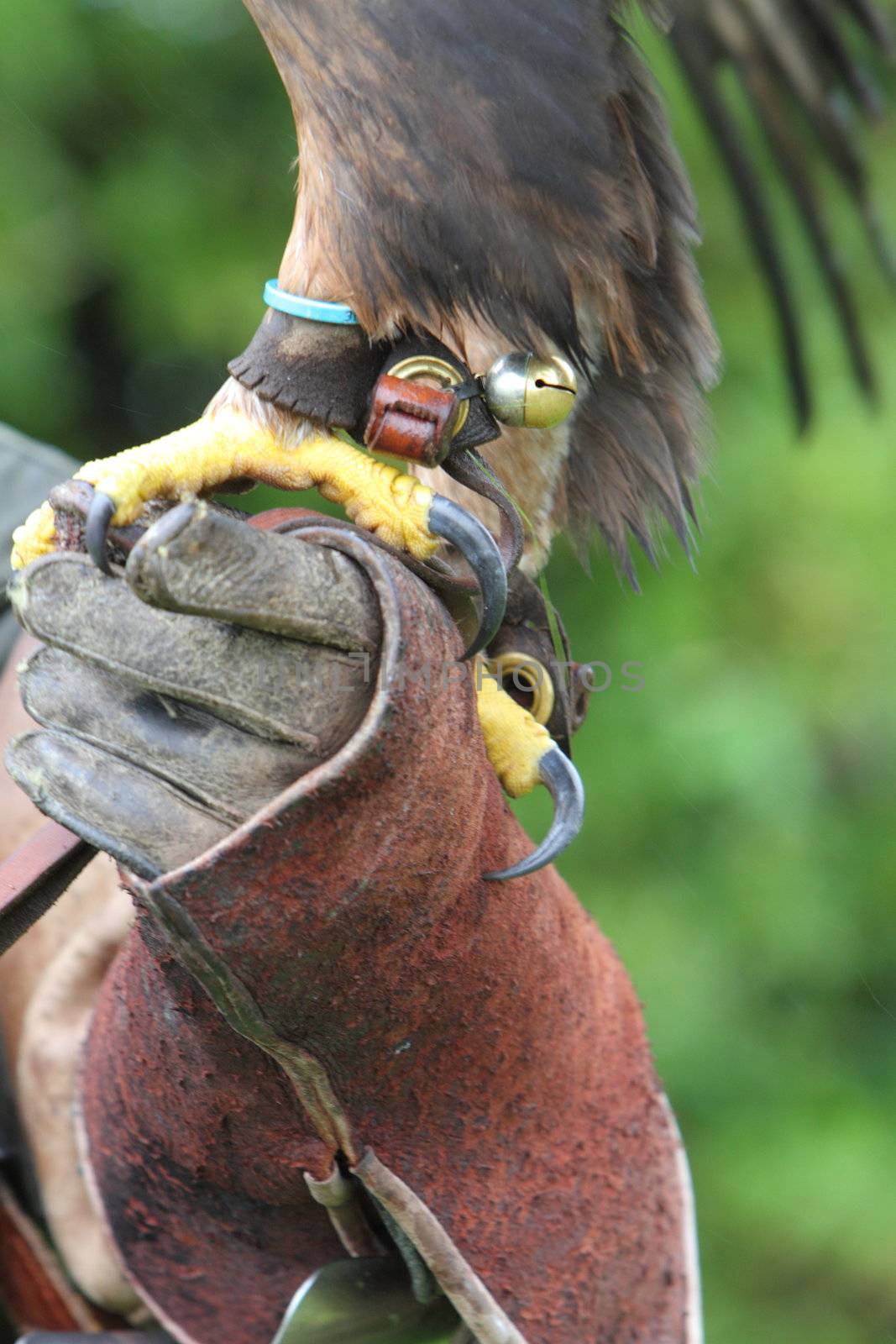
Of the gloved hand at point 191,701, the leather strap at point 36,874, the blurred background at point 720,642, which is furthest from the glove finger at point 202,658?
the blurred background at point 720,642

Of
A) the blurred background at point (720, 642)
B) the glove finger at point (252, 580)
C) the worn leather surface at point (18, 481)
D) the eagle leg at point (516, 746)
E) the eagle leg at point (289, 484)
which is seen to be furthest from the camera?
the blurred background at point (720, 642)

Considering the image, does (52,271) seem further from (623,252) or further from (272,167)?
(623,252)

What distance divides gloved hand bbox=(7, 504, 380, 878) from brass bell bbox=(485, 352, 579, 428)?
15 cm

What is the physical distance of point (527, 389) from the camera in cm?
82

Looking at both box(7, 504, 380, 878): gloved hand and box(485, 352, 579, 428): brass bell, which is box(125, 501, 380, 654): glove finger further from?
box(485, 352, 579, 428): brass bell

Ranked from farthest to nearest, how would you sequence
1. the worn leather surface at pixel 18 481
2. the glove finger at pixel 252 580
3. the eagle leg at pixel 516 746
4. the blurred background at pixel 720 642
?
1. the blurred background at pixel 720 642
2. the worn leather surface at pixel 18 481
3. the eagle leg at pixel 516 746
4. the glove finger at pixel 252 580

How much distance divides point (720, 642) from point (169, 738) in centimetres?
165

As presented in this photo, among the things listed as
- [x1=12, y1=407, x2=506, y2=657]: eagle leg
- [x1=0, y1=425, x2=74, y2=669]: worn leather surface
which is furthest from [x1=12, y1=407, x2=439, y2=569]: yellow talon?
[x1=0, y1=425, x2=74, y2=669]: worn leather surface

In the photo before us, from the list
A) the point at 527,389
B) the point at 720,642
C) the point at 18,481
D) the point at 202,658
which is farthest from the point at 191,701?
the point at 720,642

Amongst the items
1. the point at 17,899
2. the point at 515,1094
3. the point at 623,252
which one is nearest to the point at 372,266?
the point at 623,252

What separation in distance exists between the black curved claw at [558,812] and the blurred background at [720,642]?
123 cm

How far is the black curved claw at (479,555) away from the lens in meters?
0.77

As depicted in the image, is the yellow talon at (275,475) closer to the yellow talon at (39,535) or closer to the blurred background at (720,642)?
the yellow talon at (39,535)

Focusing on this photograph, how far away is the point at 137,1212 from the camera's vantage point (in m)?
1.00
